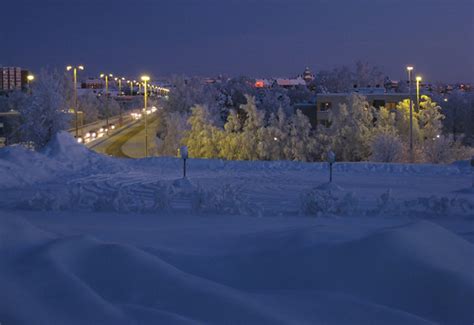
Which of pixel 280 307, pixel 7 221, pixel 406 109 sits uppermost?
pixel 406 109

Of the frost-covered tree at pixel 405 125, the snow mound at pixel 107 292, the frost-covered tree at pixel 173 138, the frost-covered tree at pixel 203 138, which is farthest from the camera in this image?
the frost-covered tree at pixel 173 138

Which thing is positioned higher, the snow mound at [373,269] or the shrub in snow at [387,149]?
the shrub in snow at [387,149]

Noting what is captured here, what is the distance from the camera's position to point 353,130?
144 ft

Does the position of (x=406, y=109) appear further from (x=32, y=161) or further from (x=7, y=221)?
(x=7, y=221)

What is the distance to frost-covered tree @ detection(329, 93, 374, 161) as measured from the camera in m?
43.8

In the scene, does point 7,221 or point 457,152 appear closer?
point 7,221

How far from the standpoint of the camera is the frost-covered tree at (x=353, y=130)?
43750 millimetres

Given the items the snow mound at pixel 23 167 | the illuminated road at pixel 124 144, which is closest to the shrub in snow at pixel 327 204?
the snow mound at pixel 23 167

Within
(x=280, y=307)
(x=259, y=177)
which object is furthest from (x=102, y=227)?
(x=259, y=177)

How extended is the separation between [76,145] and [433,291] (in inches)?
711

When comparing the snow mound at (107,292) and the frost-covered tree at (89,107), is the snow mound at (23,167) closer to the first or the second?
the snow mound at (107,292)

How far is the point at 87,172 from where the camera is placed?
19547mm

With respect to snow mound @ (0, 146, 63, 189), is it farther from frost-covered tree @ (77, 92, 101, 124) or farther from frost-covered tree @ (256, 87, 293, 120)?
frost-covered tree @ (77, 92, 101, 124)

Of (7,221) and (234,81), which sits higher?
(234,81)
